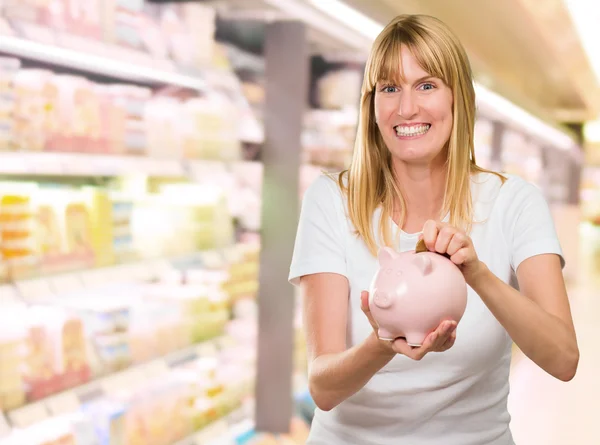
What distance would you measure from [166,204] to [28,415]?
3.79 ft

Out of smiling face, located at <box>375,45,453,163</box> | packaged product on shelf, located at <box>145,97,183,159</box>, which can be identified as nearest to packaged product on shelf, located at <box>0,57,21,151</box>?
packaged product on shelf, located at <box>145,97,183,159</box>

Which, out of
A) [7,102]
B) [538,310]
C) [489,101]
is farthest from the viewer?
[489,101]

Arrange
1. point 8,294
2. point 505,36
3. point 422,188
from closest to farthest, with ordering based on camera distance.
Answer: point 422,188 → point 8,294 → point 505,36

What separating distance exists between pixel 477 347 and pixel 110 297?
167cm

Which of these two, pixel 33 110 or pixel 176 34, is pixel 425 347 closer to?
pixel 33 110

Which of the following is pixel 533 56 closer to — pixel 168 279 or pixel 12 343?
pixel 168 279

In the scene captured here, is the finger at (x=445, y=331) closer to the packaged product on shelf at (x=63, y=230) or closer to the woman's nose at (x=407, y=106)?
the woman's nose at (x=407, y=106)

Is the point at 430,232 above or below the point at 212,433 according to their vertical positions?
above

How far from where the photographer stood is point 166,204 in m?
3.10

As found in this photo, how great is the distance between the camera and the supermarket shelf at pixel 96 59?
2.13 m

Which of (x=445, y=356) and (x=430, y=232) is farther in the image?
(x=445, y=356)

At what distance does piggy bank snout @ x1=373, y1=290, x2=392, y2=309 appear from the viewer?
116 centimetres

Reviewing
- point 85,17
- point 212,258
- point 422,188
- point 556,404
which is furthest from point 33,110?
point 556,404

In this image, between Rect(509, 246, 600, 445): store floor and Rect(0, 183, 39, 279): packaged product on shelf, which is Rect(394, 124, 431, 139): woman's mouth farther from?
Rect(509, 246, 600, 445): store floor
